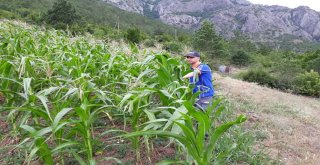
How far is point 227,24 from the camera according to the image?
417 ft

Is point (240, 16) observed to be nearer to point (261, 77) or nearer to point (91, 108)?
point (261, 77)

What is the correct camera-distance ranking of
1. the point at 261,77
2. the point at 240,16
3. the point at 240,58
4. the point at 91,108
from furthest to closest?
1. the point at 240,16
2. the point at 240,58
3. the point at 261,77
4. the point at 91,108

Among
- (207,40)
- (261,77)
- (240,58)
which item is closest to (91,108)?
(261,77)

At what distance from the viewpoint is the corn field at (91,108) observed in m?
1.98

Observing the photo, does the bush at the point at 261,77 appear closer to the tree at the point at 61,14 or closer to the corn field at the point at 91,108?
the tree at the point at 61,14

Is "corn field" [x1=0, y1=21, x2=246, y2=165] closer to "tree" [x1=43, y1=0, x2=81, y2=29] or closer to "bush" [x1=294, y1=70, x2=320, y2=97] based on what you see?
"bush" [x1=294, y1=70, x2=320, y2=97]

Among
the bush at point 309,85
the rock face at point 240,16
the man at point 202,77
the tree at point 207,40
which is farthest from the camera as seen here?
the rock face at point 240,16

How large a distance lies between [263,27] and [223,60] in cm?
10731

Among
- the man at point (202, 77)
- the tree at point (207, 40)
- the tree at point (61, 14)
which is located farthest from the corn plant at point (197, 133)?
the tree at point (61, 14)

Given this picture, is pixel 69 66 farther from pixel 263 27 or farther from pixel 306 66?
pixel 263 27

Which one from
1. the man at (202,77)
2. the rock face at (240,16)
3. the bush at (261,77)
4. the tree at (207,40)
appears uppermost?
the man at (202,77)

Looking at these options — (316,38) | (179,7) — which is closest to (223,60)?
(316,38)

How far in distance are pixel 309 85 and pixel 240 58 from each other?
1491 cm

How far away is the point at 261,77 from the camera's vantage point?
21.3 metres
